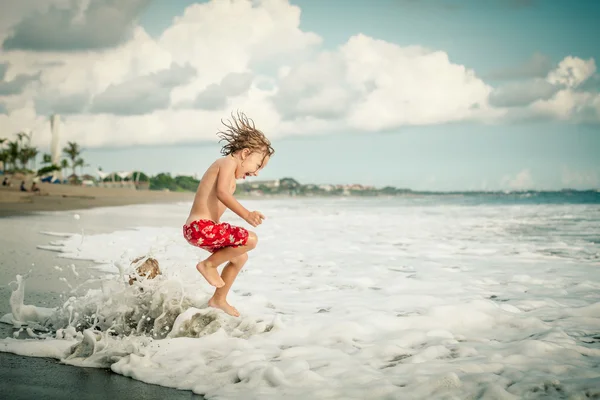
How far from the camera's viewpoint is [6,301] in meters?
4.45

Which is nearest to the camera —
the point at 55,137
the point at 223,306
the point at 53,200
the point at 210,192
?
the point at 210,192

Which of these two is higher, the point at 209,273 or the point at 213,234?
the point at 213,234

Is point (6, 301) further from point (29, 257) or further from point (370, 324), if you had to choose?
point (370, 324)

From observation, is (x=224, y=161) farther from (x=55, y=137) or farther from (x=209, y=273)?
(x=55, y=137)

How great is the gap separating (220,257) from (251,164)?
0.80 metres

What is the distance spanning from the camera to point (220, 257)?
12.9 feet

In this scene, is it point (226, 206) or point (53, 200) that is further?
point (53, 200)

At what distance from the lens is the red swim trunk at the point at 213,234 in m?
3.80

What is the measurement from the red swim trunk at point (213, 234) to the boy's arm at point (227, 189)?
151 mm

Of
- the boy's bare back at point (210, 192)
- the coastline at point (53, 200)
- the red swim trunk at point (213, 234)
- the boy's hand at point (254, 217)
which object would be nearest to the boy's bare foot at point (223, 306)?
the red swim trunk at point (213, 234)

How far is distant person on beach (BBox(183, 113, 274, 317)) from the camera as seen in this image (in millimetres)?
3807

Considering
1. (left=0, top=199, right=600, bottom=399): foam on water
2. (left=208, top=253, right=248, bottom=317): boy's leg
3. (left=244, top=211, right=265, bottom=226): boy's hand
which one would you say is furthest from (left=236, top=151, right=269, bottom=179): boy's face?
(left=0, top=199, right=600, bottom=399): foam on water

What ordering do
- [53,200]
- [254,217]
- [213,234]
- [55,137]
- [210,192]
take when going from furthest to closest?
[55,137] → [53,200] → [210,192] → [213,234] → [254,217]

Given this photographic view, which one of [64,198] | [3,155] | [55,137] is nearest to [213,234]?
[64,198]
